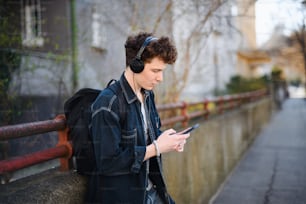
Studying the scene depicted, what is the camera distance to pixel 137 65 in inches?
79.6

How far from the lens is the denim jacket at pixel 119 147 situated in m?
1.92

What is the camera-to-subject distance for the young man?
1930 millimetres

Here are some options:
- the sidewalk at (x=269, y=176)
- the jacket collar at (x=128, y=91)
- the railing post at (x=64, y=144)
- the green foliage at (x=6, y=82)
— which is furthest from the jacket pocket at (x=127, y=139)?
the sidewalk at (x=269, y=176)

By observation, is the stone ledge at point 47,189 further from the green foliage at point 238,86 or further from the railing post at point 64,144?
the green foliage at point 238,86

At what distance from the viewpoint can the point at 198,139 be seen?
15.4 feet

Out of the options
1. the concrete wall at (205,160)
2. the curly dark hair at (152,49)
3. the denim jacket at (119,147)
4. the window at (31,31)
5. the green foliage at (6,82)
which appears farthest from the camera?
the window at (31,31)

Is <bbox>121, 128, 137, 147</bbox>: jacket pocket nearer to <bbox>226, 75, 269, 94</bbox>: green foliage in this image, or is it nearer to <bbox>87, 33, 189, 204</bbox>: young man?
<bbox>87, 33, 189, 204</bbox>: young man

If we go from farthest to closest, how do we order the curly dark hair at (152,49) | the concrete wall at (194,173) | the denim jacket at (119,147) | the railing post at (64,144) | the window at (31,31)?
1. the window at (31,31)
2. the railing post at (64,144)
3. the concrete wall at (194,173)
4. the curly dark hair at (152,49)
5. the denim jacket at (119,147)

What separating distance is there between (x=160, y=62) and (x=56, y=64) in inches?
133

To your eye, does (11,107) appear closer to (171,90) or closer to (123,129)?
(123,129)

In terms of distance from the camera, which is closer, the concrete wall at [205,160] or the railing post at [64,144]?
the railing post at [64,144]

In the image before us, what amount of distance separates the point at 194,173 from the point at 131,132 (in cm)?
261

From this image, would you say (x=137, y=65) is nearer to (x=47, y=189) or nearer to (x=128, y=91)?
(x=128, y=91)

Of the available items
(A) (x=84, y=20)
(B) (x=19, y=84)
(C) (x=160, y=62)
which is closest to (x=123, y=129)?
(C) (x=160, y=62)
